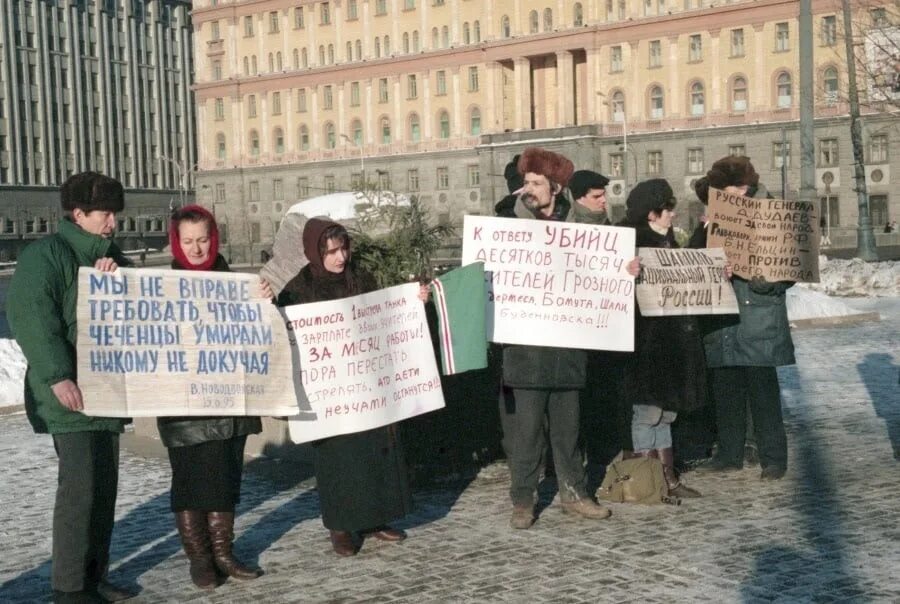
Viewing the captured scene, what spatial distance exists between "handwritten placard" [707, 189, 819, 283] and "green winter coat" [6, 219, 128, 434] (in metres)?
3.89

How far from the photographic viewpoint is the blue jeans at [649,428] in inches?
303

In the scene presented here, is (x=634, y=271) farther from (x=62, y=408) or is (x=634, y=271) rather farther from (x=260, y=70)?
(x=260, y=70)

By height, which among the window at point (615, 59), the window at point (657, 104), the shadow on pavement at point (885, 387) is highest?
the window at point (615, 59)

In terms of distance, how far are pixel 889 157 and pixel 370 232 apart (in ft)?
204

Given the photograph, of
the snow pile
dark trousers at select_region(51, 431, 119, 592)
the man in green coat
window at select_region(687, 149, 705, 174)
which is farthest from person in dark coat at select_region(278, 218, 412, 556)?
window at select_region(687, 149, 705, 174)

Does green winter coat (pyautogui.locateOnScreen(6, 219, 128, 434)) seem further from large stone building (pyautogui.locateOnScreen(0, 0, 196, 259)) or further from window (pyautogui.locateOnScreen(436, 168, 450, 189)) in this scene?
large stone building (pyautogui.locateOnScreen(0, 0, 196, 259))

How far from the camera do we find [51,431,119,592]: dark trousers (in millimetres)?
5691

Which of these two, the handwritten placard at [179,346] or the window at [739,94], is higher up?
the window at [739,94]

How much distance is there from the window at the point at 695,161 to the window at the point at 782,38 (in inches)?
264

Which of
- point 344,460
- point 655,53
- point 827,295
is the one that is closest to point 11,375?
point 344,460

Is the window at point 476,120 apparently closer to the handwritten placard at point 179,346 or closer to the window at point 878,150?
the window at point 878,150

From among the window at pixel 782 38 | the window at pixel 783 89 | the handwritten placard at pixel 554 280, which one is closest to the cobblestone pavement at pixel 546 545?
the handwritten placard at pixel 554 280

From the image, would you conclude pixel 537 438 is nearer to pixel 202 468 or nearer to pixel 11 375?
pixel 202 468

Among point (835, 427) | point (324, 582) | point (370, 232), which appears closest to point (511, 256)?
point (370, 232)
